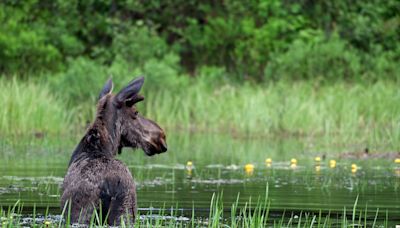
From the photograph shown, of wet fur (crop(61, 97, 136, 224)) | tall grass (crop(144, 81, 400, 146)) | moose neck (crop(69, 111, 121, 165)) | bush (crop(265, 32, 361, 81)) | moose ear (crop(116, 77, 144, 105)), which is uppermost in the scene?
bush (crop(265, 32, 361, 81))

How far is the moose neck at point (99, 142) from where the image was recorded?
8.39 m

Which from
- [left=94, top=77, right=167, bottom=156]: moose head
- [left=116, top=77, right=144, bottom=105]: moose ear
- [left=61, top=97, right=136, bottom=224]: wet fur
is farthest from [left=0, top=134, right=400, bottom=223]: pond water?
[left=116, top=77, right=144, bottom=105]: moose ear

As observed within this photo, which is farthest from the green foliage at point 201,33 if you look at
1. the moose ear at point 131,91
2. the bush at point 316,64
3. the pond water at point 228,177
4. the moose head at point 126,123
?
the moose ear at point 131,91

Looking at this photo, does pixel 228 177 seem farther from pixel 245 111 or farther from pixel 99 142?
pixel 245 111

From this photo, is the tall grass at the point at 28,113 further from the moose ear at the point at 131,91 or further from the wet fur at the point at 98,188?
the wet fur at the point at 98,188

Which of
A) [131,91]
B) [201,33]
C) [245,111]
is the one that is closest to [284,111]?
[245,111]

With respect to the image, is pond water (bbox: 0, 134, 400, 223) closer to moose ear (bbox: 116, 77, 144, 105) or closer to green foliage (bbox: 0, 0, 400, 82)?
moose ear (bbox: 116, 77, 144, 105)

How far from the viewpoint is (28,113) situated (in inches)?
782

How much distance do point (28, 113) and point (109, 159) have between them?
11883 millimetres

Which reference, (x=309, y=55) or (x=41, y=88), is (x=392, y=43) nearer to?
(x=309, y=55)

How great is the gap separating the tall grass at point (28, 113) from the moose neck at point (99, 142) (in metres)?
11.0

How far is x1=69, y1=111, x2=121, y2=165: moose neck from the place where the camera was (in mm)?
8391

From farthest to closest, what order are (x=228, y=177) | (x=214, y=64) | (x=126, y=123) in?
(x=214, y=64)
(x=228, y=177)
(x=126, y=123)

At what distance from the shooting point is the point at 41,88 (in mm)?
22641
